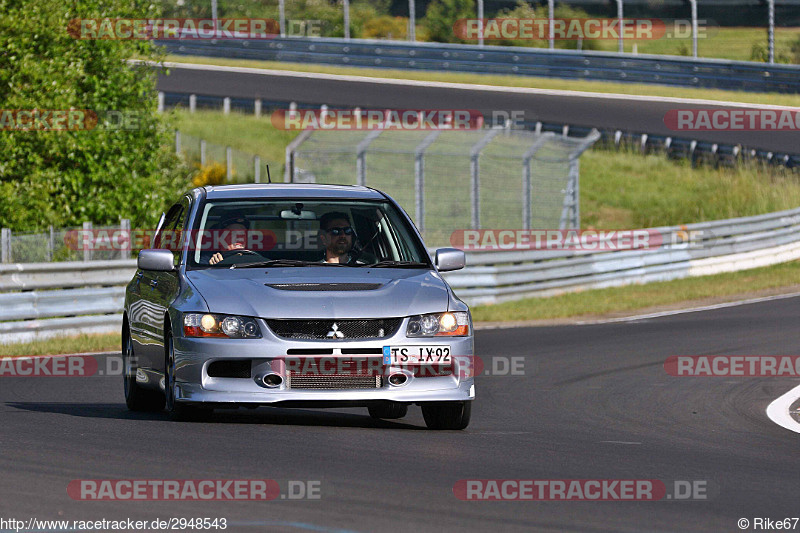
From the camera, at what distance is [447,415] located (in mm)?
9516

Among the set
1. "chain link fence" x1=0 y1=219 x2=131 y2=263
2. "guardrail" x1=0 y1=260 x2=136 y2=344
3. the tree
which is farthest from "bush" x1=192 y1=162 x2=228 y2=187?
"guardrail" x1=0 y1=260 x2=136 y2=344

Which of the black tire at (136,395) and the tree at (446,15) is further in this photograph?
the tree at (446,15)

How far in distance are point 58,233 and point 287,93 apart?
26800 millimetres

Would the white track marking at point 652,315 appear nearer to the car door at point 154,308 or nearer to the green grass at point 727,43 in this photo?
the car door at point 154,308

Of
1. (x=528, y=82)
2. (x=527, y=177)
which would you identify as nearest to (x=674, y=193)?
(x=527, y=177)

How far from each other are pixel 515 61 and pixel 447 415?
38000mm

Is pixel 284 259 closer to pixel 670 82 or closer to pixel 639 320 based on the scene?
pixel 639 320

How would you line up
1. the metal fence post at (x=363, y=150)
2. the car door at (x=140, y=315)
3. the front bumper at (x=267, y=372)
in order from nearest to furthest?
the front bumper at (x=267, y=372) → the car door at (x=140, y=315) → the metal fence post at (x=363, y=150)

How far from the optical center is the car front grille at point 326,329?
28.9ft

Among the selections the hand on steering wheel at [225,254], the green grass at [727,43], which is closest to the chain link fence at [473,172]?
the hand on steering wheel at [225,254]

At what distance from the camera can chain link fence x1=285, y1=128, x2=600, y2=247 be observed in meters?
25.7

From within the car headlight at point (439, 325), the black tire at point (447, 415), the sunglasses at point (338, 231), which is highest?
the sunglasses at point (338, 231)

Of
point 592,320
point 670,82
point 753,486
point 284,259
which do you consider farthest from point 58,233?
point 670,82

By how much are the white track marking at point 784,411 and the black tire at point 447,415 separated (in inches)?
91.4
